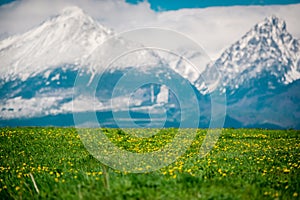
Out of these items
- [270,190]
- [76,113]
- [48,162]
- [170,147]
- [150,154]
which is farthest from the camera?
[170,147]

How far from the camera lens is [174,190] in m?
9.71

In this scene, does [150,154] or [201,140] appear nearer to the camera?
[150,154]

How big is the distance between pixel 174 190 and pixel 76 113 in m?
6.99

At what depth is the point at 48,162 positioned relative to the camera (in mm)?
16688

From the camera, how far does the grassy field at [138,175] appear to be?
983 centimetres

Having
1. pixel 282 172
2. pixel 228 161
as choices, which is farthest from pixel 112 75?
pixel 282 172

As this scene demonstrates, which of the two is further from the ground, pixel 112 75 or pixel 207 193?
pixel 112 75

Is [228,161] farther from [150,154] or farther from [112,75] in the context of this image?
[112,75]

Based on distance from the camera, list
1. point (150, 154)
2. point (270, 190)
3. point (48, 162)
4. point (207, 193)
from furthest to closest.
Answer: point (150, 154), point (48, 162), point (270, 190), point (207, 193)

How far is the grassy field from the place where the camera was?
983 centimetres

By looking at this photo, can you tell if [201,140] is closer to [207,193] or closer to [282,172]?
[282,172]

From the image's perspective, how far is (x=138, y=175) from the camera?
1073 centimetres

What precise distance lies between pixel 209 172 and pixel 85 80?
23.8ft

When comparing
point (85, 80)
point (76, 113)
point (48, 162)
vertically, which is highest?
point (85, 80)
